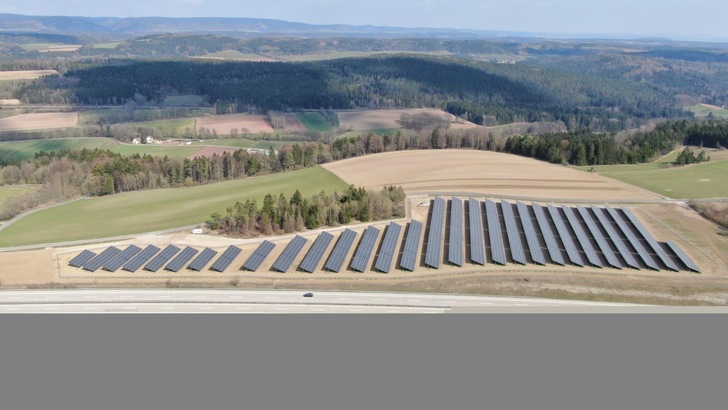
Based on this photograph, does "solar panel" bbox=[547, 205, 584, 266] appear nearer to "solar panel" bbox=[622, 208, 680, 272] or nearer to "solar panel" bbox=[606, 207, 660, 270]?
"solar panel" bbox=[606, 207, 660, 270]

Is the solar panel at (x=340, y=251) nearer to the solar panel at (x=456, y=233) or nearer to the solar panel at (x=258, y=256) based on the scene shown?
the solar panel at (x=258, y=256)

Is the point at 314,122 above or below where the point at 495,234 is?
above


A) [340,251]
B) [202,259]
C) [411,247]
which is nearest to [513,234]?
[411,247]

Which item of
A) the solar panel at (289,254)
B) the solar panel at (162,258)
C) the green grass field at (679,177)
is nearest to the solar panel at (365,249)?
the solar panel at (289,254)

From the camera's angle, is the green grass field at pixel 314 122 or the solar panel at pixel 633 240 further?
the green grass field at pixel 314 122

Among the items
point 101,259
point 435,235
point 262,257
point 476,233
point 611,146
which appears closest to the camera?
point 101,259

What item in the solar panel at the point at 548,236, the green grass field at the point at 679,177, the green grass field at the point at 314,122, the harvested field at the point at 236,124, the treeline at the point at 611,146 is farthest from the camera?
the green grass field at the point at 314,122

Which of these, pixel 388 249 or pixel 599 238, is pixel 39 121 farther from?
pixel 599 238
